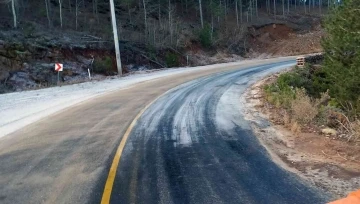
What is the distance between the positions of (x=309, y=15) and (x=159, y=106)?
2619 inches

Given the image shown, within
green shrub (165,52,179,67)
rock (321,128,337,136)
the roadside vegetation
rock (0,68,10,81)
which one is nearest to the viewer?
rock (321,128,337,136)

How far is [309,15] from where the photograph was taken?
70562 millimetres

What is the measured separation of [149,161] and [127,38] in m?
30.1

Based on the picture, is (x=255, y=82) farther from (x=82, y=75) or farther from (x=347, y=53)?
(x=82, y=75)

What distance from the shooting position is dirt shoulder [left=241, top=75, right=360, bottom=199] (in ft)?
16.9

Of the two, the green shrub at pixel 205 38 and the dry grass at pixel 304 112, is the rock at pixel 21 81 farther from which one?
the green shrub at pixel 205 38

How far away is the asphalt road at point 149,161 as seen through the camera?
4.95m

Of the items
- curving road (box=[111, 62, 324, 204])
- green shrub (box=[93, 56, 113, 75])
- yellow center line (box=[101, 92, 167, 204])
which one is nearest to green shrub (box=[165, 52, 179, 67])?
green shrub (box=[93, 56, 113, 75])

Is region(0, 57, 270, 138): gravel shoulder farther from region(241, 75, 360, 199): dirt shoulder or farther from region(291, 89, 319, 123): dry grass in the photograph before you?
region(291, 89, 319, 123): dry grass

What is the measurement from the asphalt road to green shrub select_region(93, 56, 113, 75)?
1595 centimetres

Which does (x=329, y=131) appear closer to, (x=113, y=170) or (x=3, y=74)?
(x=113, y=170)

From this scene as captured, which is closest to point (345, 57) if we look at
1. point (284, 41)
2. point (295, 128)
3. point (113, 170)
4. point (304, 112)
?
point (304, 112)

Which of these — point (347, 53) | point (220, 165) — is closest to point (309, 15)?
point (347, 53)

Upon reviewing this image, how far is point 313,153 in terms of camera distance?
6.46 m
